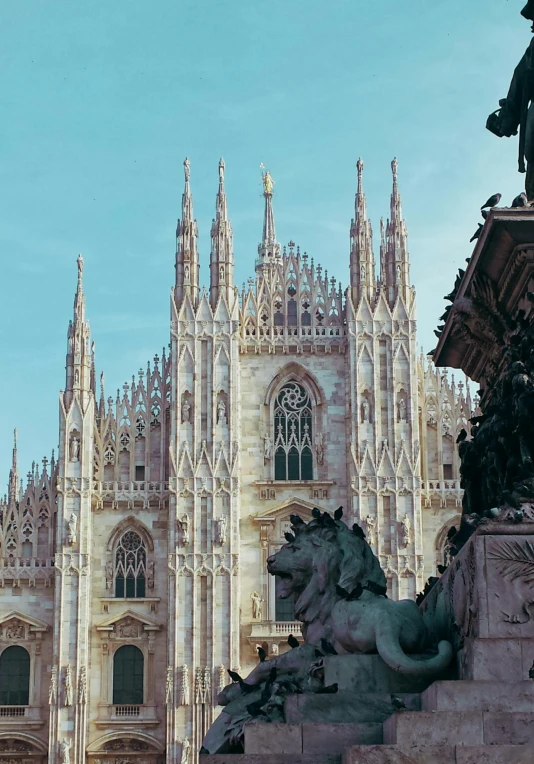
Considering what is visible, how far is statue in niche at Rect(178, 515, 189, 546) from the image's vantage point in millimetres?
37625

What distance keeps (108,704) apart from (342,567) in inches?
1184

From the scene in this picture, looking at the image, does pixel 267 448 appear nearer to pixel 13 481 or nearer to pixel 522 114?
pixel 13 481

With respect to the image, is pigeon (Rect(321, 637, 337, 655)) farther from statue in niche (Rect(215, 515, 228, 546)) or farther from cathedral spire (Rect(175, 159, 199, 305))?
cathedral spire (Rect(175, 159, 199, 305))

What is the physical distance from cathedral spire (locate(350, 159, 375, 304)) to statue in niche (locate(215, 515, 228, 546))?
719 cm

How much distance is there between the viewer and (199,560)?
37.5 metres

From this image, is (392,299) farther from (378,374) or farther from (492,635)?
(492,635)

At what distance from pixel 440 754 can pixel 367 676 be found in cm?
109

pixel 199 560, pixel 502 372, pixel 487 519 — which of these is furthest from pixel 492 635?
pixel 199 560

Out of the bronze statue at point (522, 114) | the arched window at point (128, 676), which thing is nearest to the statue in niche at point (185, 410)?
the arched window at point (128, 676)

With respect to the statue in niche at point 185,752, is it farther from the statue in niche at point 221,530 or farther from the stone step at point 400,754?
the stone step at point 400,754

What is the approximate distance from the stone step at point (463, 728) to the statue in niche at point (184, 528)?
31148mm

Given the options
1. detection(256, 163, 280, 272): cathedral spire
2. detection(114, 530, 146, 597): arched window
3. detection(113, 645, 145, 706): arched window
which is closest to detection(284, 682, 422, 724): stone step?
detection(113, 645, 145, 706): arched window

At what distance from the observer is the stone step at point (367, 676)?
747 cm

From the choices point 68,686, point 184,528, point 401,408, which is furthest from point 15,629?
point 401,408
